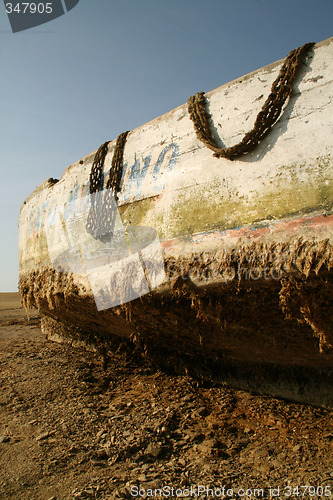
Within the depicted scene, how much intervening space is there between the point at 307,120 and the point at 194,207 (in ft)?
2.58

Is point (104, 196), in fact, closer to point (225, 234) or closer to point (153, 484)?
point (225, 234)

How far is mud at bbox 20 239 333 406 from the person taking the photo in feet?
5.81

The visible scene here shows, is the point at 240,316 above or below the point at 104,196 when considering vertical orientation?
below

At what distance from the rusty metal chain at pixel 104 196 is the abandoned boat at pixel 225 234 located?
0.5 inches

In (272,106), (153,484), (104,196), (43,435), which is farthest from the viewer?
(104,196)

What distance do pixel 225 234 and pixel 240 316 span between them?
0.54 metres

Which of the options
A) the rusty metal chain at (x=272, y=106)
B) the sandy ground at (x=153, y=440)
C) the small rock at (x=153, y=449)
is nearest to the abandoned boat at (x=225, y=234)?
the rusty metal chain at (x=272, y=106)

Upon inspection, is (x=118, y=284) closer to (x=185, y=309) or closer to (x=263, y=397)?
(x=185, y=309)

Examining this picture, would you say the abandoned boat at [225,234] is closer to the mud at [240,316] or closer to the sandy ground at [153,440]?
the mud at [240,316]

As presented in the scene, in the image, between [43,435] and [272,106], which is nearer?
[272,106]

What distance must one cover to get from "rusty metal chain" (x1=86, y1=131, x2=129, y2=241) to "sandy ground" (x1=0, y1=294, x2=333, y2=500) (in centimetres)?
130

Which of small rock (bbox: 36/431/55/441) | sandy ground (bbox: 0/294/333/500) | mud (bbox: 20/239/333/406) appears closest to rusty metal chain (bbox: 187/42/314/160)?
mud (bbox: 20/239/333/406)

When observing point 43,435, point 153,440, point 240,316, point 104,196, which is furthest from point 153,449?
point 104,196

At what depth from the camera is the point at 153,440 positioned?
2.13 m
